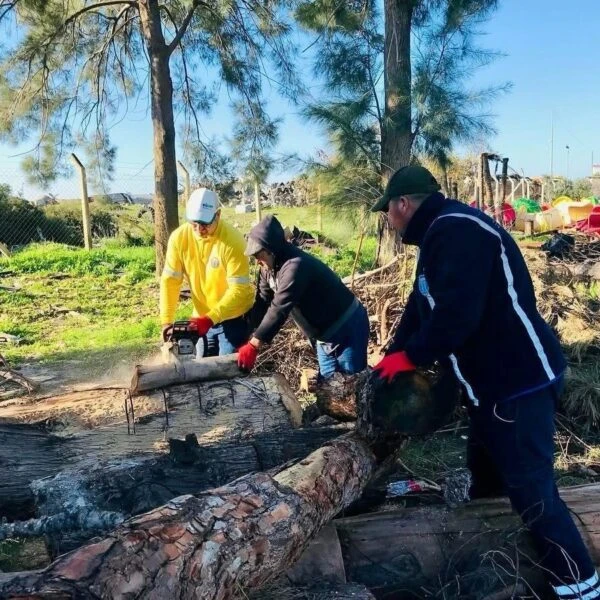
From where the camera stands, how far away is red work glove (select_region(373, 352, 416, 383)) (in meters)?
2.54

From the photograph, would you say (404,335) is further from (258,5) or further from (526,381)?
(258,5)

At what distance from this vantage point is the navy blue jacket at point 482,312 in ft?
7.54

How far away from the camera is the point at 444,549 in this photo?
2615mm

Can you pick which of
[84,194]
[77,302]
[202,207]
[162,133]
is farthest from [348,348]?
[84,194]

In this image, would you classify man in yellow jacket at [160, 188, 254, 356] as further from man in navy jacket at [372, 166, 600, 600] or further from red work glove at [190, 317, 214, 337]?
man in navy jacket at [372, 166, 600, 600]

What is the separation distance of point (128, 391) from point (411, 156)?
18.2 ft

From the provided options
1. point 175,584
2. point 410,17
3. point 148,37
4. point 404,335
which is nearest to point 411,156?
point 410,17

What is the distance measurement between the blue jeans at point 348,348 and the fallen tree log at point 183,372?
0.63 metres

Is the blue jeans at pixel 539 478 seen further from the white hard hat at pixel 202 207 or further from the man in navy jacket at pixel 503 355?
the white hard hat at pixel 202 207

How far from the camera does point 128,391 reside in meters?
3.62

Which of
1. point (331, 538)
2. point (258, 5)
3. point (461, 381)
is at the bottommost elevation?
point (331, 538)

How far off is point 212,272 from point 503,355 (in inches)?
93.2

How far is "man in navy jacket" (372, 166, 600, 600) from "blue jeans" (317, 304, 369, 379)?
152 centimetres

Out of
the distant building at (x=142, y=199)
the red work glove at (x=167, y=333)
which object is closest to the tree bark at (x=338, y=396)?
the red work glove at (x=167, y=333)
